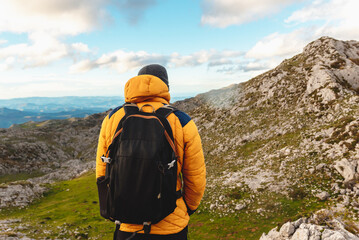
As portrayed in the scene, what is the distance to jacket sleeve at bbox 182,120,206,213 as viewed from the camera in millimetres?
4719

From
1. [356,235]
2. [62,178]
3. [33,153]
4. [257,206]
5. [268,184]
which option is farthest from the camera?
[33,153]

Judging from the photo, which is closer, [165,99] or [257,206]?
[165,99]

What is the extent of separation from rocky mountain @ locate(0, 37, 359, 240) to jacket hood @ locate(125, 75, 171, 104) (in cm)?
1168

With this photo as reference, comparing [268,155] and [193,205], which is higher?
[193,205]

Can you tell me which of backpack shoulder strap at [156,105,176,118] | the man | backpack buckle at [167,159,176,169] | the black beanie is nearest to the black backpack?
backpack buckle at [167,159,176,169]

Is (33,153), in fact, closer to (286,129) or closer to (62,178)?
(62,178)

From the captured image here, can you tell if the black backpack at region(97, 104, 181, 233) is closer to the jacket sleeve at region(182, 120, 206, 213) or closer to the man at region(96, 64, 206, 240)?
the man at region(96, 64, 206, 240)

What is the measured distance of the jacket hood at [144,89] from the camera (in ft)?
15.1

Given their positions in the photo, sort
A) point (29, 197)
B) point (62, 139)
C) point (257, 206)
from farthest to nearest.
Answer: point (62, 139)
point (29, 197)
point (257, 206)

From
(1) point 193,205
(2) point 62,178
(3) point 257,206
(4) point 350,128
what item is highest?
(1) point 193,205

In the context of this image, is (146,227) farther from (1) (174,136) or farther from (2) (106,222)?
(2) (106,222)

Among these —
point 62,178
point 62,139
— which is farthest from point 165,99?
point 62,139

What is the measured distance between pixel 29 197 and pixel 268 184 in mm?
52337

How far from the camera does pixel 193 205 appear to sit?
544 cm
